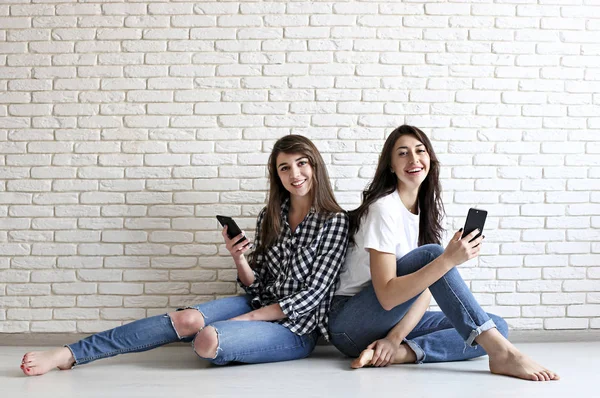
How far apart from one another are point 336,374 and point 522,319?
1.45 m

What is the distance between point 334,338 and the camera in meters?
3.00

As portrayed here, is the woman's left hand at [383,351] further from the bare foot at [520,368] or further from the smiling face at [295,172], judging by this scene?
the smiling face at [295,172]

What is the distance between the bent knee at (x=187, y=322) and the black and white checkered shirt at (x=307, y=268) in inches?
14.1

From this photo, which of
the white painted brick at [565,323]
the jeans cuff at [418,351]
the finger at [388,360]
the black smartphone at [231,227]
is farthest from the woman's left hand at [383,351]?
the white painted brick at [565,323]

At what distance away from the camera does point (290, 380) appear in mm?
2635

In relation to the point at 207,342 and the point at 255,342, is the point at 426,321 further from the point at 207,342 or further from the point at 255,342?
the point at 207,342

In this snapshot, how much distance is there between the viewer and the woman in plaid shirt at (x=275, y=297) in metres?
2.79

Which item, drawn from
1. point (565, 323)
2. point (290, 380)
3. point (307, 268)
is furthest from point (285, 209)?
point (565, 323)

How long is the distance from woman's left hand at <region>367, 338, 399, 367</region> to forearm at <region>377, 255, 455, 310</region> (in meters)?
0.23

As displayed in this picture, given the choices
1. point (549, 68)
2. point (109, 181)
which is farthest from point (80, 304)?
point (549, 68)

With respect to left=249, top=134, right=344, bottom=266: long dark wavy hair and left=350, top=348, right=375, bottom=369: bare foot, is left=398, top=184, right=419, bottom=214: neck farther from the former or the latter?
left=350, top=348, right=375, bottom=369: bare foot

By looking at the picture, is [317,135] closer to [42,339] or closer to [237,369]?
[237,369]

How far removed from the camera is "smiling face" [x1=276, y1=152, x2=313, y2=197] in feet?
9.99

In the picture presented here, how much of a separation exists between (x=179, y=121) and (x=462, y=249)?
1872 mm
